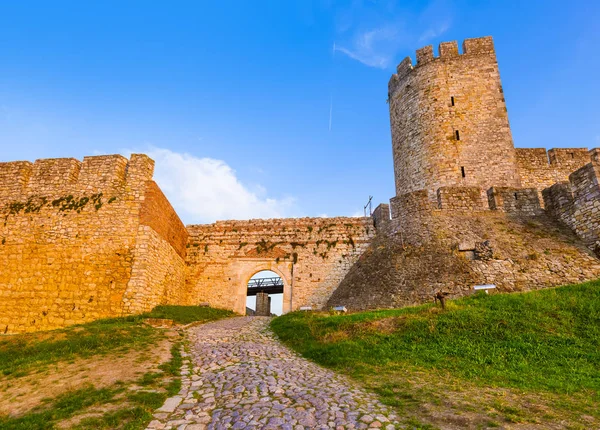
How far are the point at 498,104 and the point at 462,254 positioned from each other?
1186 centimetres

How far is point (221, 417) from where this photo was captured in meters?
4.29

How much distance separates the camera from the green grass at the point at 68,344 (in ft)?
25.1

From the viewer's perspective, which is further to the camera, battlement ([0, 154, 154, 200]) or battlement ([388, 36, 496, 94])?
battlement ([388, 36, 496, 94])

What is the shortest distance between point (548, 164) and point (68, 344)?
26.0 m

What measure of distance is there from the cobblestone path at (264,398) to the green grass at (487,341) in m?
1.00

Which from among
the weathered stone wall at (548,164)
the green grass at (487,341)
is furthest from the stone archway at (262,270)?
the weathered stone wall at (548,164)

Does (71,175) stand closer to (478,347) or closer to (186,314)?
(186,314)

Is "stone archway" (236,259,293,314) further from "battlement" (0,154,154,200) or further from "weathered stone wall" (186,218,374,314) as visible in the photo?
"battlement" (0,154,154,200)

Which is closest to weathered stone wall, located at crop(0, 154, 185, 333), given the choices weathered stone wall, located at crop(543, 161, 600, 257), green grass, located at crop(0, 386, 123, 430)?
green grass, located at crop(0, 386, 123, 430)

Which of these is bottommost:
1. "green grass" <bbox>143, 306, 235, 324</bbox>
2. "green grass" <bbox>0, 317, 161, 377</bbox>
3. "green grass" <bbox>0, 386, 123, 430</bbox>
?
"green grass" <bbox>0, 386, 123, 430</bbox>

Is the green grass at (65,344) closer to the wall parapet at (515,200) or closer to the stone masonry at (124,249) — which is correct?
the stone masonry at (124,249)

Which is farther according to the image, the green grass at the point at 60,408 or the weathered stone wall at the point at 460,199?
the weathered stone wall at the point at 460,199

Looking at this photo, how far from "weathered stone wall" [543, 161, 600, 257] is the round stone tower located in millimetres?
3948

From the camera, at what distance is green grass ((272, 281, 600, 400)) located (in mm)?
5746
